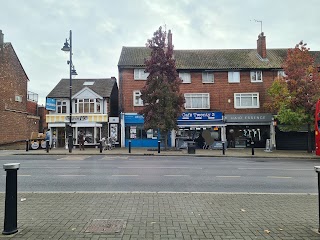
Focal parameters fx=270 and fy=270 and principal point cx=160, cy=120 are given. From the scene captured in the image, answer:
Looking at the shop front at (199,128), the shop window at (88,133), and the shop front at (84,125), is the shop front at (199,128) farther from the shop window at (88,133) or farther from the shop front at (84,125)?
the shop window at (88,133)

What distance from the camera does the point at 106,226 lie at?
4684 mm

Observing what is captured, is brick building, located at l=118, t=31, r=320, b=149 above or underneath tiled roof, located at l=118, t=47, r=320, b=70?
underneath

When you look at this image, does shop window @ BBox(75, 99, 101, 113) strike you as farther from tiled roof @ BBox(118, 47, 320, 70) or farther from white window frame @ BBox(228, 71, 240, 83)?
white window frame @ BBox(228, 71, 240, 83)

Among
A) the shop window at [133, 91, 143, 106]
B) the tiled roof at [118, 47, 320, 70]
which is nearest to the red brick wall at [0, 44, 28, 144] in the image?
the tiled roof at [118, 47, 320, 70]

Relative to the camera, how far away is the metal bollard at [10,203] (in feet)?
14.2

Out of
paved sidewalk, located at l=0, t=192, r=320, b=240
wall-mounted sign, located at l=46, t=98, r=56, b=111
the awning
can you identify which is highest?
wall-mounted sign, located at l=46, t=98, r=56, b=111

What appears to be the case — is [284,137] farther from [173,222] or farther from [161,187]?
[173,222]

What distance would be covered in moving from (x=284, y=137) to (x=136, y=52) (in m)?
19.3

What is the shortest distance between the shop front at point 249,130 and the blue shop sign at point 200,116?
105 centimetres

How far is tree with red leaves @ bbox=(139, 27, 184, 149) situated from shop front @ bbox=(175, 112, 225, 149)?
4.32m

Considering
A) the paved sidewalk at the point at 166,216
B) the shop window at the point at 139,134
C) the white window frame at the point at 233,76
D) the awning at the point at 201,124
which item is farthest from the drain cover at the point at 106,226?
the white window frame at the point at 233,76

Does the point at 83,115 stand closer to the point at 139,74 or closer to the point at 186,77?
the point at 139,74

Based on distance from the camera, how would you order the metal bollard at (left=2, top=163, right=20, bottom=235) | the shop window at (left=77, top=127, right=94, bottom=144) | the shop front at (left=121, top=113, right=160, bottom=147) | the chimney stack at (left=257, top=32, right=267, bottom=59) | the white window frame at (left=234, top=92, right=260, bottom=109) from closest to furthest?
the metal bollard at (left=2, top=163, right=20, bottom=235) → the shop front at (left=121, top=113, right=160, bottom=147) → the shop window at (left=77, top=127, right=94, bottom=144) → the white window frame at (left=234, top=92, right=260, bottom=109) → the chimney stack at (left=257, top=32, right=267, bottom=59)

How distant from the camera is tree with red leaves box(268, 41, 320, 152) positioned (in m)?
22.1
